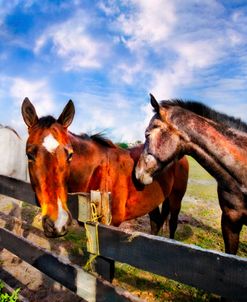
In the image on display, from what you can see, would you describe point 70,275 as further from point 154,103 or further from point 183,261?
point 154,103

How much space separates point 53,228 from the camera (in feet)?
8.07

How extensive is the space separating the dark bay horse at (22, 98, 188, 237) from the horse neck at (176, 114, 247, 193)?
1.08 meters

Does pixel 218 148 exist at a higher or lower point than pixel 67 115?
lower

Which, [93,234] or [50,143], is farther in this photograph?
[50,143]

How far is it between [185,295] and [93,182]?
6.94 ft

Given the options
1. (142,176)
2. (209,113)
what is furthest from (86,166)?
(209,113)

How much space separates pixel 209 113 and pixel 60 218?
246cm

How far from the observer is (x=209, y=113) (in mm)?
3869

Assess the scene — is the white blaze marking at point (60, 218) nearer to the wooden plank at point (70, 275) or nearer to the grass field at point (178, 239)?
the wooden plank at point (70, 275)

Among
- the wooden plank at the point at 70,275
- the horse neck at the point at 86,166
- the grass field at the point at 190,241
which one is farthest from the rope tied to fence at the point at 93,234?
the grass field at the point at 190,241

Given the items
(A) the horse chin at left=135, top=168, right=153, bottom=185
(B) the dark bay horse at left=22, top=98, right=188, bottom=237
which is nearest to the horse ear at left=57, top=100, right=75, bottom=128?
(B) the dark bay horse at left=22, top=98, right=188, bottom=237

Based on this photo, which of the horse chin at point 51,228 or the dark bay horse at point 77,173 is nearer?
the horse chin at point 51,228

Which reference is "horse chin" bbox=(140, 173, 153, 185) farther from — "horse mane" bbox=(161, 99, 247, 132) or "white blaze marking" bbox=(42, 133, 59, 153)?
"white blaze marking" bbox=(42, 133, 59, 153)

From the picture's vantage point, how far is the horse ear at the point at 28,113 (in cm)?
314
